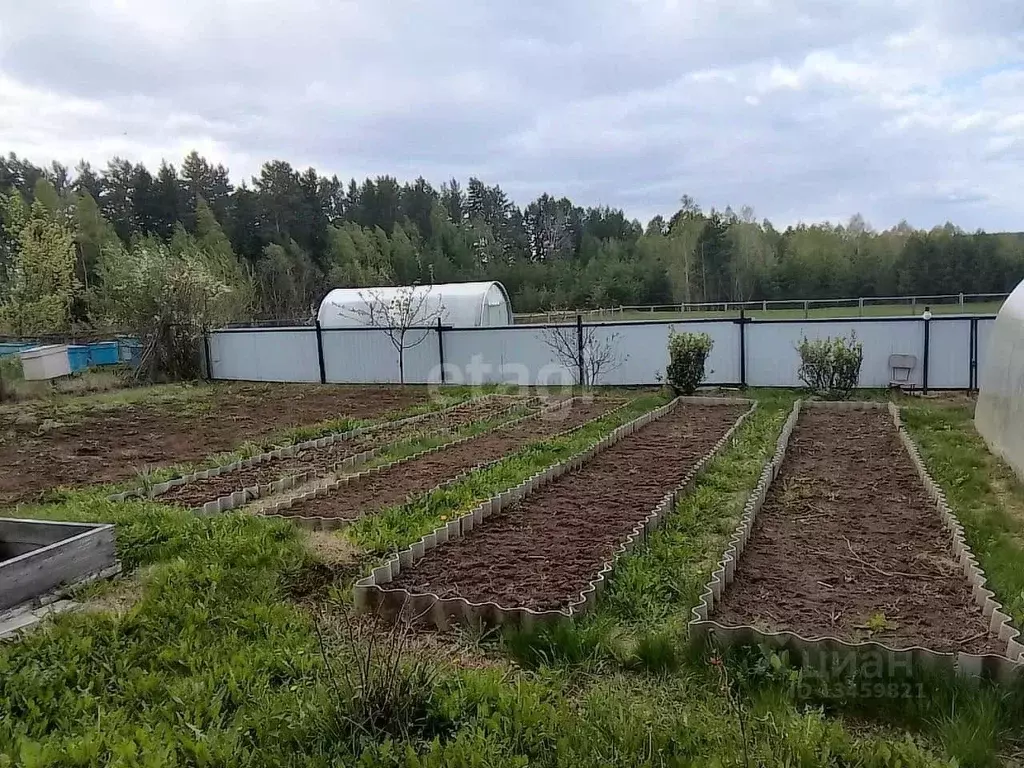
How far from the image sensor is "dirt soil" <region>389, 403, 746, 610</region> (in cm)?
363

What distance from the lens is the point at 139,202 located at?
3369 centimetres

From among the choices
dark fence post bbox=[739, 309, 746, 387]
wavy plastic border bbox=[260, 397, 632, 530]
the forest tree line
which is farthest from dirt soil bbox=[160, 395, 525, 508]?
the forest tree line

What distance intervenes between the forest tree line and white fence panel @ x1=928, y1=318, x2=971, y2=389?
14.2 meters

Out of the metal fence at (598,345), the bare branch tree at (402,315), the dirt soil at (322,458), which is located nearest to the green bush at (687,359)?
the metal fence at (598,345)

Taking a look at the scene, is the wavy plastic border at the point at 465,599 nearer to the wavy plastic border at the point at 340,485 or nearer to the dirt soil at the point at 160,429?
the wavy plastic border at the point at 340,485

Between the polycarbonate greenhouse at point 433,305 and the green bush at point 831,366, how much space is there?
23.6 feet

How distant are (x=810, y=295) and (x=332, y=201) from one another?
26705 millimetres

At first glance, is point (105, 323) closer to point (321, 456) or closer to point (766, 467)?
point (321, 456)

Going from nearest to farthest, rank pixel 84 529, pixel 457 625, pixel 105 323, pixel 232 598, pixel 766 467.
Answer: pixel 457 625 < pixel 232 598 < pixel 84 529 < pixel 766 467 < pixel 105 323

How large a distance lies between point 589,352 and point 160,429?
6543mm

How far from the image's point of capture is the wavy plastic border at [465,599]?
3.24m

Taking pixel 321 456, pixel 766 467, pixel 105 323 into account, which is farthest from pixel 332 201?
pixel 766 467

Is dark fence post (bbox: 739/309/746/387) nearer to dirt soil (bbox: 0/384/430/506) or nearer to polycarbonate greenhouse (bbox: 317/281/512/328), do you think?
dirt soil (bbox: 0/384/430/506)

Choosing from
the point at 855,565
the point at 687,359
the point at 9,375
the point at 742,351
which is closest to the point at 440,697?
the point at 855,565
